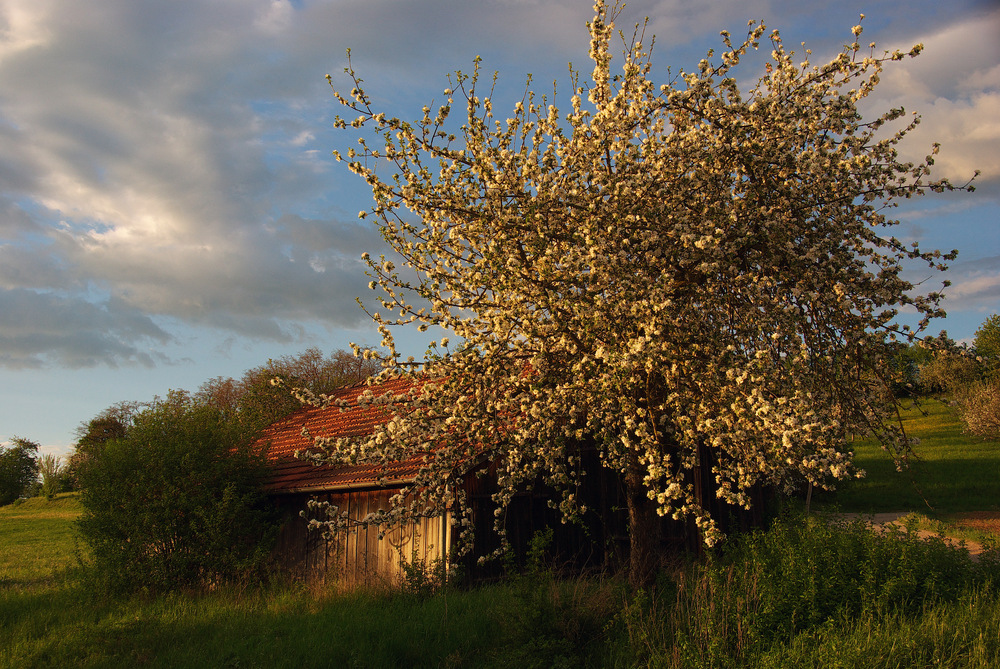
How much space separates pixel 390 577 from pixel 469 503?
8.45 ft

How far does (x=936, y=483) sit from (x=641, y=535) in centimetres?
3077

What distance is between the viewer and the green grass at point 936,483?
1174 inches

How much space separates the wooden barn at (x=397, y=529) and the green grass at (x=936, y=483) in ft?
45.3

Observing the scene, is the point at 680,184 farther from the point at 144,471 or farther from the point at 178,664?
the point at 144,471

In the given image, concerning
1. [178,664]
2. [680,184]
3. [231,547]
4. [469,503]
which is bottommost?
[178,664]

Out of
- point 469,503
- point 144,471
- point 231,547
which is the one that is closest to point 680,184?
point 469,503

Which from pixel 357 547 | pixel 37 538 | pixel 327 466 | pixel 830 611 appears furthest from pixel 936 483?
pixel 37 538

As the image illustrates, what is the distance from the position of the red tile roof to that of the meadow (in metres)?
2.45

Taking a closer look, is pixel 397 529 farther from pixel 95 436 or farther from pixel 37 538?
pixel 37 538

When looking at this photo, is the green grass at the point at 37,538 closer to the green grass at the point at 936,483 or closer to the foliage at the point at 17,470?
the foliage at the point at 17,470

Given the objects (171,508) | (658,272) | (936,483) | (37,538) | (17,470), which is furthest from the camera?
(17,470)

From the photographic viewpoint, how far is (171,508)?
15820mm

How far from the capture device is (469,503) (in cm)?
1351

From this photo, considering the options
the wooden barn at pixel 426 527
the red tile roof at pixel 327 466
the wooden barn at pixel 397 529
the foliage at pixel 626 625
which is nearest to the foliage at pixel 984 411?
the wooden barn at pixel 426 527
